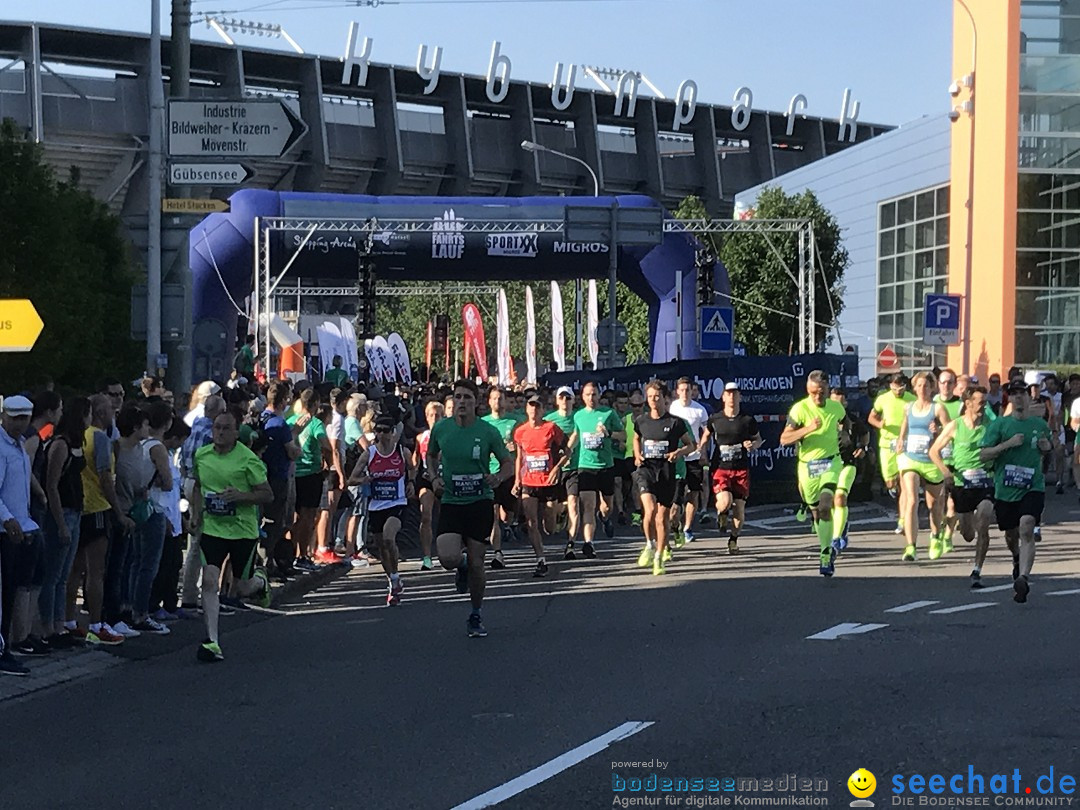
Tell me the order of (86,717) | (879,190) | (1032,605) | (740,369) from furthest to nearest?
1. (879,190)
2. (740,369)
3. (1032,605)
4. (86,717)

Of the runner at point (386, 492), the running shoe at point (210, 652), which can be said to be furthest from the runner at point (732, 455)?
the running shoe at point (210, 652)

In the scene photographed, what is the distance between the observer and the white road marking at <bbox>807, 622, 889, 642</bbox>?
36.6 feet

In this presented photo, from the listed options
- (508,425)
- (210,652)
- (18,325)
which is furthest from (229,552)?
(508,425)

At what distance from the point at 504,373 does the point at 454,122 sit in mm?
30282

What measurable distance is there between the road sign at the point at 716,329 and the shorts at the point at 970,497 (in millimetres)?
13287

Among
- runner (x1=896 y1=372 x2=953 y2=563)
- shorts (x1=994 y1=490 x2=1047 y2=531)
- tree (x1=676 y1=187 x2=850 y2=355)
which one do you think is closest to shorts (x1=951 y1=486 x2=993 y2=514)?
shorts (x1=994 y1=490 x2=1047 y2=531)

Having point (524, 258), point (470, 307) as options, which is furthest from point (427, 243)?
point (470, 307)

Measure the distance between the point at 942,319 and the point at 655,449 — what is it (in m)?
14.1

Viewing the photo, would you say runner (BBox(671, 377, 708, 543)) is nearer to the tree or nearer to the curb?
the curb

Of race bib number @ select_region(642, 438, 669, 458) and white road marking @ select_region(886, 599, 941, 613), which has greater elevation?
race bib number @ select_region(642, 438, 669, 458)

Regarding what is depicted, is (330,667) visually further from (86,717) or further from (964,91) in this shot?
(964,91)

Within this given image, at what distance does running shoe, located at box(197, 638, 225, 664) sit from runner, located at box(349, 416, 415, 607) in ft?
10.2

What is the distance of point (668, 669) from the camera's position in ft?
32.6

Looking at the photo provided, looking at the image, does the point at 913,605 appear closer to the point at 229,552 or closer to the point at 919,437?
the point at 919,437
